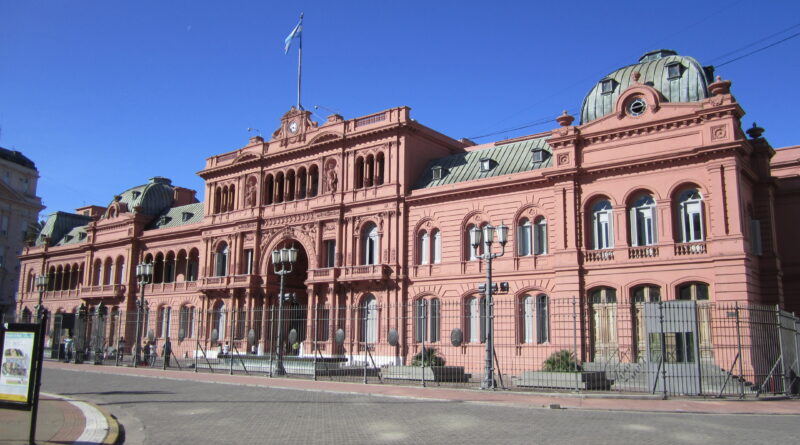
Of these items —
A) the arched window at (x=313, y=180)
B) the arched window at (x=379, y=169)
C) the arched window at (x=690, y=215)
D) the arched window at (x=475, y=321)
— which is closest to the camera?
the arched window at (x=690, y=215)

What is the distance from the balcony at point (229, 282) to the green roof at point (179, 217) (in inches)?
316

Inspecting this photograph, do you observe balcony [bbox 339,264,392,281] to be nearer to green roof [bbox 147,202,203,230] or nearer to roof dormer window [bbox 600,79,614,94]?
roof dormer window [bbox 600,79,614,94]

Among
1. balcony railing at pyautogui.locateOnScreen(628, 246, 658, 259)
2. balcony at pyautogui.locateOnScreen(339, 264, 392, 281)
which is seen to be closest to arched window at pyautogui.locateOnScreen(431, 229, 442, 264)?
balcony at pyautogui.locateOnScreen(339, 264, 392, 281)

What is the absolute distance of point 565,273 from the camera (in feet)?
107

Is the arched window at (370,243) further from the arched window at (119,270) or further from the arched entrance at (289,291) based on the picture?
the arched window at (119,270)

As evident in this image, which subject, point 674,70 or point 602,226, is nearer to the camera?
point 674,70

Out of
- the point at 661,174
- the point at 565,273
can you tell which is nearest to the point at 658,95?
the point at 661,174

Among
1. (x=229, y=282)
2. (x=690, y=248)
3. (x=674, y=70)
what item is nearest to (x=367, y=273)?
(x=229, y=282)

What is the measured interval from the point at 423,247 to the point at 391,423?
25115 mm

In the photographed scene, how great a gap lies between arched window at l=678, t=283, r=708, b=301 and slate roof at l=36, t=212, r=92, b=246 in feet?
198

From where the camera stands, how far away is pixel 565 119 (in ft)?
111

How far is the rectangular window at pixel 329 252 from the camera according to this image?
4338 centimetres

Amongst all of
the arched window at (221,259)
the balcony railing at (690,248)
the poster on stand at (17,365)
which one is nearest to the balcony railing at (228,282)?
the arched window at (221,259)

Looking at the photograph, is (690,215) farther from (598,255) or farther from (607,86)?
(607,86)
